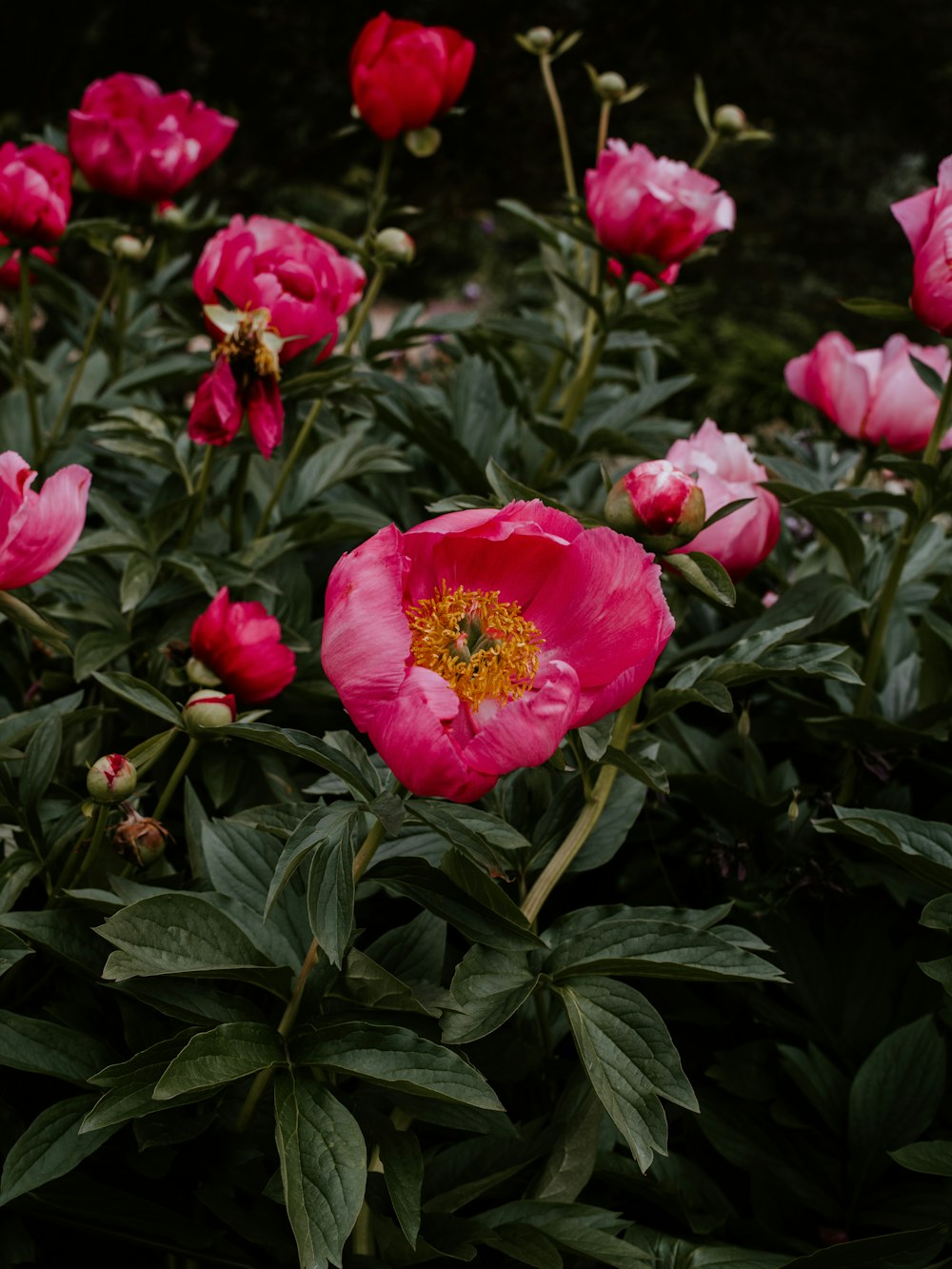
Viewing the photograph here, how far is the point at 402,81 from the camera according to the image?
1.26 metres

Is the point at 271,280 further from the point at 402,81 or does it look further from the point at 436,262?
the point at 436,262

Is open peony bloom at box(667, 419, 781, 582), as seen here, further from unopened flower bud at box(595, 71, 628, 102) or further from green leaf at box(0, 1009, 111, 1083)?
unopened flower bud at box(595, 71, 628, 102)

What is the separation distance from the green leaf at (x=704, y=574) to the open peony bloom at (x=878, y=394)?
0.52 metres

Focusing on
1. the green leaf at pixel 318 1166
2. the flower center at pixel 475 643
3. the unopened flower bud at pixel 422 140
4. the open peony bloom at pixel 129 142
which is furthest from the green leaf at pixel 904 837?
the open peony bloom at pixel 129 142

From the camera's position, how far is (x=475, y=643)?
68cm

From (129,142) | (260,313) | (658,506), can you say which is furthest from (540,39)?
(658,506)

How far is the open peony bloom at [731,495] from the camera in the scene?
2.94 feet

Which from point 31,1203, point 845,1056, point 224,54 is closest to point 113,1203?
point 31,1203

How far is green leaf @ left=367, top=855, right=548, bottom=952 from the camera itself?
684 mm

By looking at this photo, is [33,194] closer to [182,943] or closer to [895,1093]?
[182,943]

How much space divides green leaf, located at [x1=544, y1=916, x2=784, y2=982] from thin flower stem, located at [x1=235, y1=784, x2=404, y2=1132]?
0.14 metres

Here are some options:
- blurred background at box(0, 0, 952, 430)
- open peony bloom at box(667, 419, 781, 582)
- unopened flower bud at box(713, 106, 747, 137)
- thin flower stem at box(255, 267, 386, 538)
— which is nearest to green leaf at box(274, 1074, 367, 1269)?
Result: open peony bloom at box(667, 419, 781, 582)

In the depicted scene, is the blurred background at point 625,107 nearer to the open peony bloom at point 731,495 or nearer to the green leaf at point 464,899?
the open peony bloom at point 731,495

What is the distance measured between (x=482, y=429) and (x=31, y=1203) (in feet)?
2.87
